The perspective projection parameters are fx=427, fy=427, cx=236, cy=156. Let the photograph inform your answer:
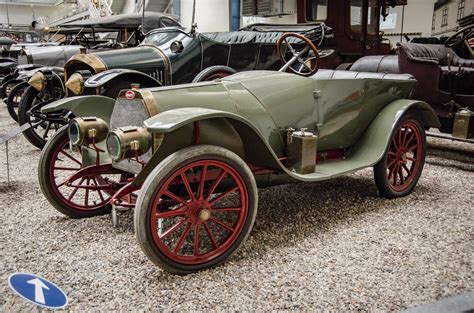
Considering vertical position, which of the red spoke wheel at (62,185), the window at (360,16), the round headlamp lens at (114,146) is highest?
the window at (360,16)

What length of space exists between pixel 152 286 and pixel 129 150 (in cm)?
64

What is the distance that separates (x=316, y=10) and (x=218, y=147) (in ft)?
16.0

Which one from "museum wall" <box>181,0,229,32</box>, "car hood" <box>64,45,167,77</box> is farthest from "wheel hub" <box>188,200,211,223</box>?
"museum wall" <box>181,0,229,32</box>

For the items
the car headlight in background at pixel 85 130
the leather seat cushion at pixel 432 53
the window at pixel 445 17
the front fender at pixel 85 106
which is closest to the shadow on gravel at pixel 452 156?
the leather seat cushion at pixel 432 53

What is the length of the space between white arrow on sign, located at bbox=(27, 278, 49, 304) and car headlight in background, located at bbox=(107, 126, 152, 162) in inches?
33.7

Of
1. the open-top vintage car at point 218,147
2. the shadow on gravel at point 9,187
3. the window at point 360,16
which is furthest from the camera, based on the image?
the window at point 360,16

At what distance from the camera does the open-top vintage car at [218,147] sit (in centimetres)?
200

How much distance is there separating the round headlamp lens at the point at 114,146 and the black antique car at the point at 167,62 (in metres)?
2.29

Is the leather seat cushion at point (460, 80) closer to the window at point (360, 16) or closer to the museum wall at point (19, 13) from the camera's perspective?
the window at point (360, 16)

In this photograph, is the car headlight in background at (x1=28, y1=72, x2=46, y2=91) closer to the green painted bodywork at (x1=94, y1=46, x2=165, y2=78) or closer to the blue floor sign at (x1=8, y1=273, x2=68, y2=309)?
the green painted bodywork at (x1=94, y1=46, x2=165, y2=78)

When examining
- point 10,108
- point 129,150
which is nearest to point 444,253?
point 129,150

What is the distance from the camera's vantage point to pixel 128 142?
2020 millimetres

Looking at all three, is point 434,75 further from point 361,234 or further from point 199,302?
point 199,302

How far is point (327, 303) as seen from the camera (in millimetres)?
1820
